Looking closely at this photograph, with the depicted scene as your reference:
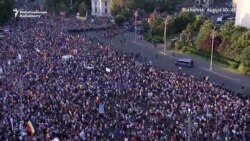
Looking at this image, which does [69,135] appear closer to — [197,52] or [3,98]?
[3,98]

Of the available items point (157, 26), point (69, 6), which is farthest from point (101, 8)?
point (157, 26)

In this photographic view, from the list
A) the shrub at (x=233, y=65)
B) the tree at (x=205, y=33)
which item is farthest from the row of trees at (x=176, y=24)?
the shrub at (x=233, y=65)

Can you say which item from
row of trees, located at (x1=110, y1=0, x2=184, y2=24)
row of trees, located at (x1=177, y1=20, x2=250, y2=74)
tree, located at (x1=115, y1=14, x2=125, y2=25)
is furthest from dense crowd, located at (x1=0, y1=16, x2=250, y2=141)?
row of trees, located at (x1=110, y1=0, x2=184, y2=24)

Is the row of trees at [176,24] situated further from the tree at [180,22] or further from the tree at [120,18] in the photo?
the tree at [120,18]

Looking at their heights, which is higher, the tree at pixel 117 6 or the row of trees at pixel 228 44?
the tree at pixel 117 6

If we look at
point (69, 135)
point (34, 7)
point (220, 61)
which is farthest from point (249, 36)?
point (34, 7)

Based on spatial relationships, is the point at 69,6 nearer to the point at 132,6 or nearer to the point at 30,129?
the point at 132,6
